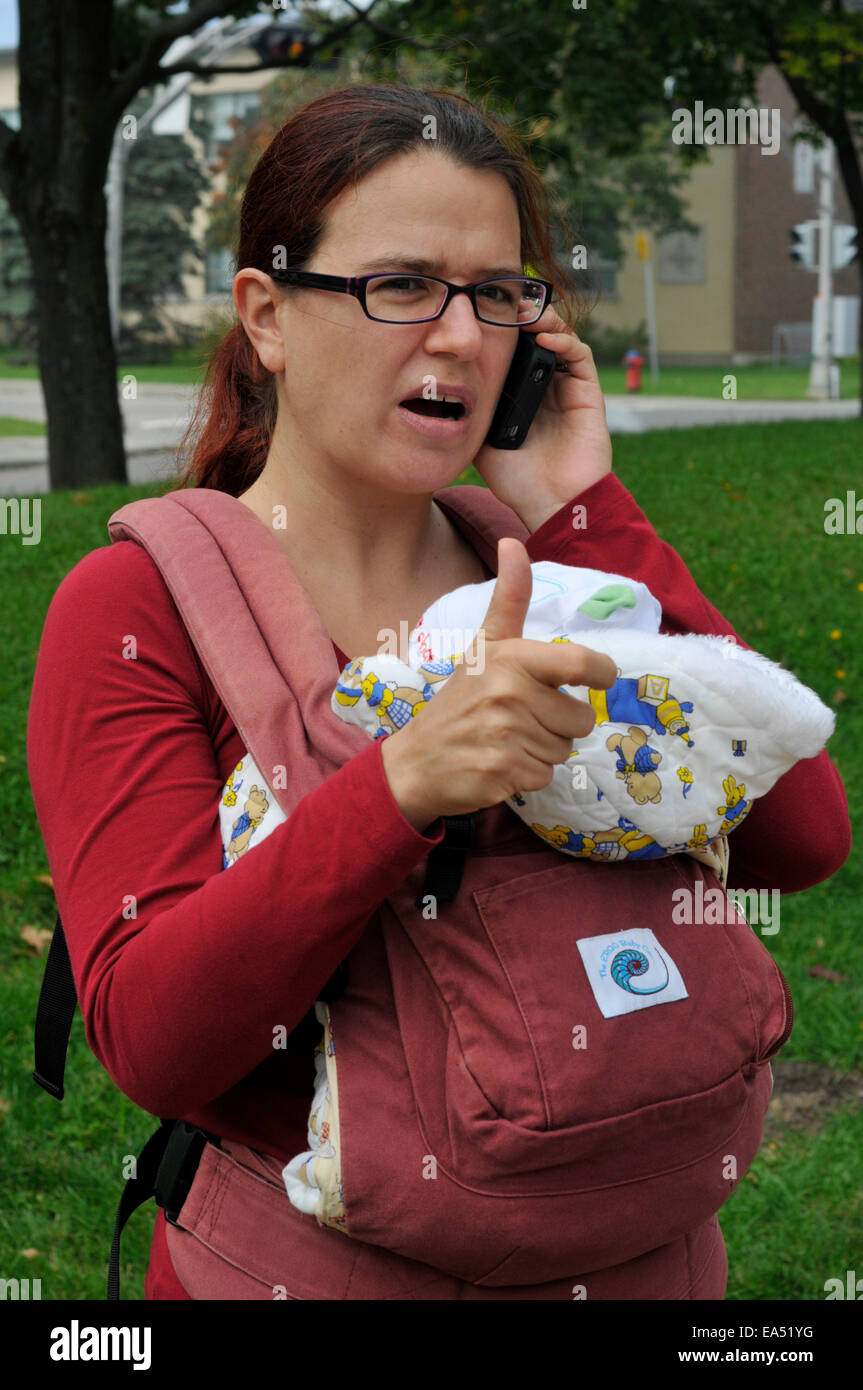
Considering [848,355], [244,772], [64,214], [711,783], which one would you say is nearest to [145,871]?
[244,772]

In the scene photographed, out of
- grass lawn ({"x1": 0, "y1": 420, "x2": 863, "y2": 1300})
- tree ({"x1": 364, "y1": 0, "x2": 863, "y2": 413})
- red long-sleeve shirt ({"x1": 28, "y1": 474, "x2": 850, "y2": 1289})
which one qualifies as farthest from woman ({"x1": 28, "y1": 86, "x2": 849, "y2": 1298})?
tree ({"x1": 364, "y1": 0, "x2": 863, "y2": 413})

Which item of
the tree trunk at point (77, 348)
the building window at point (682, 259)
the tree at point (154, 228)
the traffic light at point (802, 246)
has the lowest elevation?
the tree trunk at point (77, 348)

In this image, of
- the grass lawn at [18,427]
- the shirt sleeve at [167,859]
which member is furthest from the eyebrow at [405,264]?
the grass lawn at [18,427]

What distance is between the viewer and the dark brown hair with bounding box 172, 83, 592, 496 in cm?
180

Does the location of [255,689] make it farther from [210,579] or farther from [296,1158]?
[296,1158]

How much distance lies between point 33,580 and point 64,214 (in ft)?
11.8

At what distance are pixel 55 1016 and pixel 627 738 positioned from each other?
0.80 metres

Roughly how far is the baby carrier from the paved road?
939 centimetres

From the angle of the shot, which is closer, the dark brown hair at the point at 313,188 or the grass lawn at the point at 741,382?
the dark brown hair at the point at 313,188

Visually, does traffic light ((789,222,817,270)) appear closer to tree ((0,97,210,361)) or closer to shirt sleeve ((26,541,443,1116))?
tree ((0,97,210,361))

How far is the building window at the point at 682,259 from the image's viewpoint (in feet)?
159

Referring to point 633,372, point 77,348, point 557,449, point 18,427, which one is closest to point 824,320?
point 633,372

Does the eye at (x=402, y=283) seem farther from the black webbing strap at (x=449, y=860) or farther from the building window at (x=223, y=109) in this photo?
the building window at (x=223, y=109)

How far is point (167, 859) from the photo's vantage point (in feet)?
5.00
